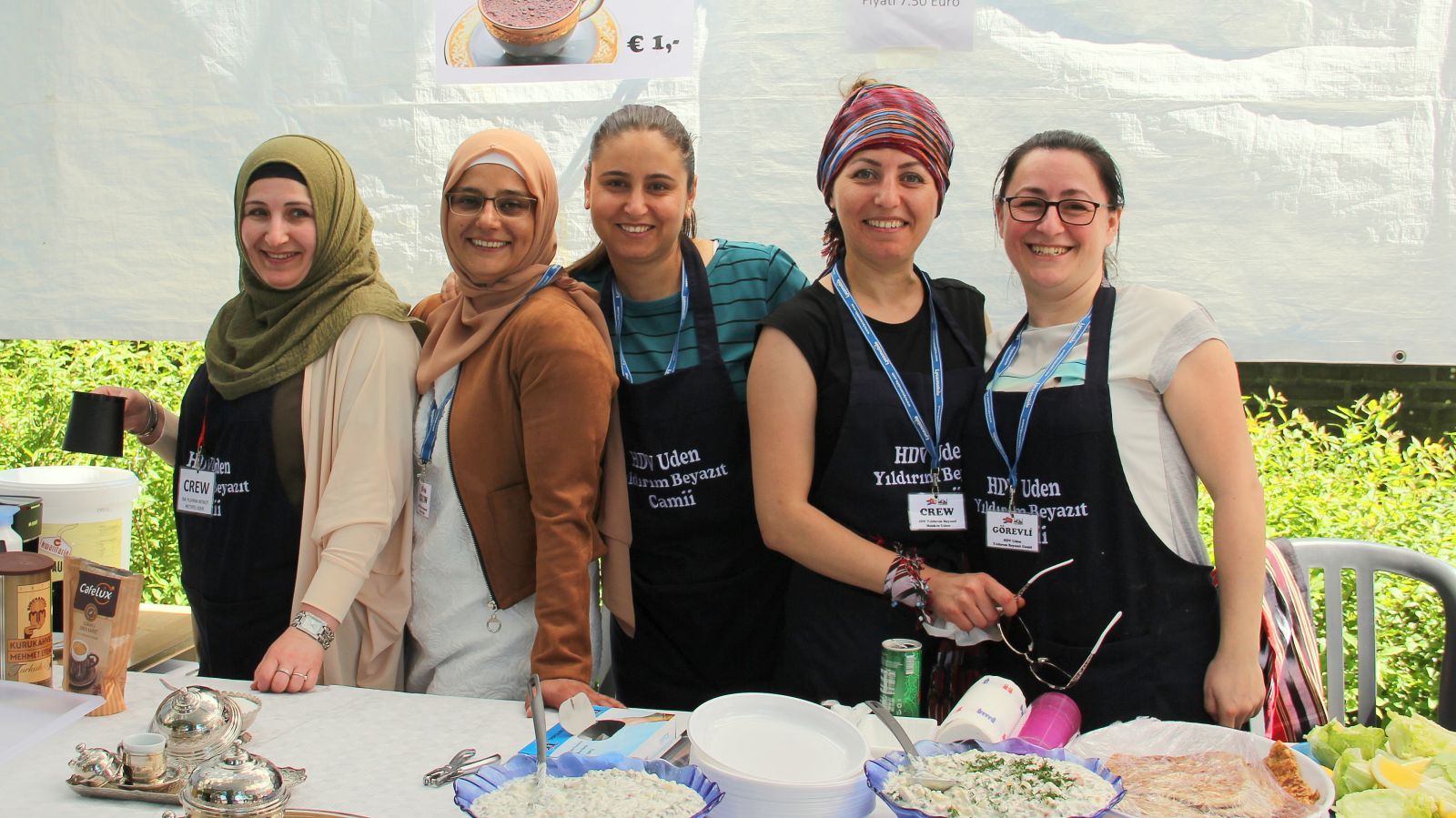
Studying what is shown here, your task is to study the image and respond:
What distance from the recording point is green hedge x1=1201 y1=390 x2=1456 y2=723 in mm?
2709

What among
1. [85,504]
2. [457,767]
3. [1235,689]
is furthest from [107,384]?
[1235,689]

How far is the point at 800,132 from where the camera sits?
236 centimetres

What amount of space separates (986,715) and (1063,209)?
0.91 m

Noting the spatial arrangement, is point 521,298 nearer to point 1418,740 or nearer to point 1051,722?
point 1051,722

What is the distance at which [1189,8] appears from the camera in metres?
2.17

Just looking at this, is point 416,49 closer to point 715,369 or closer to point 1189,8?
point 715,369

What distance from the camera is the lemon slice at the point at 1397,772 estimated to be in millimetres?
1243

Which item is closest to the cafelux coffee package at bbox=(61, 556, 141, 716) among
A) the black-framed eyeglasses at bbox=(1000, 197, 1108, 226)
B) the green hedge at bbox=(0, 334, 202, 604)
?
the black-framed eyeglasses at bbox=(1000, 197, 1108, 226)

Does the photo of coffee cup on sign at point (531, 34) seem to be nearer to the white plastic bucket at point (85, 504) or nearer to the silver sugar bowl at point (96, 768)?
the white plastic bucket at point (85, 504)

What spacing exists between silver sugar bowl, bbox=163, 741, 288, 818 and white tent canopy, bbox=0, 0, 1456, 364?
1.53 meters

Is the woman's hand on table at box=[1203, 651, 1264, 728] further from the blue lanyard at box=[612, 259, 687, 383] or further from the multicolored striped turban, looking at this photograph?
the blue lanyard at box=[612, 259, 687, 383]

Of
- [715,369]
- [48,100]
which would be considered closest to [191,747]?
[715,369]

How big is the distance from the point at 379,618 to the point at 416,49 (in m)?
1.33

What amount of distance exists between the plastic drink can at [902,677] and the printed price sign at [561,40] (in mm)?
1402
